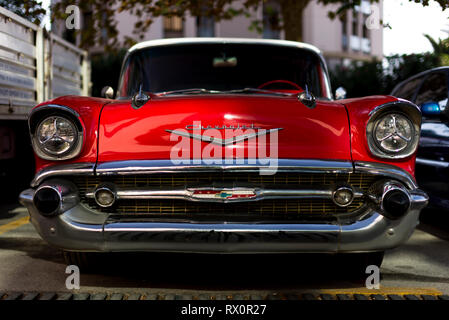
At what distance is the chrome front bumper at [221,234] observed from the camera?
9.68ft

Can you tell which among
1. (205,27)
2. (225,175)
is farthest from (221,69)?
Answer: (205,27)

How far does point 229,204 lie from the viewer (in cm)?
310

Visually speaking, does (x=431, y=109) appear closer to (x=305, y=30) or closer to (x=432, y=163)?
(x=432, y=163)

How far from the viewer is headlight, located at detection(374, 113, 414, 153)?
3230mm

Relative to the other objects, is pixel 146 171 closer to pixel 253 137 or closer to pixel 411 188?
pixel 253 137

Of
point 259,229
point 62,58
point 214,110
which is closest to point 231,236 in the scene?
point 259,229

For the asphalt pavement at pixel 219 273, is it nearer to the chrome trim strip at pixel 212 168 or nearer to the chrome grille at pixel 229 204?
the chrome grille at pixel 229 204

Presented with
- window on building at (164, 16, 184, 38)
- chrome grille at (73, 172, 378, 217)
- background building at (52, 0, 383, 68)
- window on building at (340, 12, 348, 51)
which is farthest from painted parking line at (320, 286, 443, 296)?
window on building at (340, 12, 348, 51)

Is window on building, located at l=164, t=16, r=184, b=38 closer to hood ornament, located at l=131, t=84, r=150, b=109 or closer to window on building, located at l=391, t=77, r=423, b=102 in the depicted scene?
window on building, located at l=391, t=77, r=423, b=102

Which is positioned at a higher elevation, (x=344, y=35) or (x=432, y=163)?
(x=344, y=35)

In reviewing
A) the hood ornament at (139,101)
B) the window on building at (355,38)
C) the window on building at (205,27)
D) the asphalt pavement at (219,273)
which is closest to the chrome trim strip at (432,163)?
the asphalt pavement at (219,273)

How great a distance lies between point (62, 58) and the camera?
26.9 ft

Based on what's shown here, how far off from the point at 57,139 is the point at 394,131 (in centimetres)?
185

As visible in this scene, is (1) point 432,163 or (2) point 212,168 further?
(1) point 432,163
